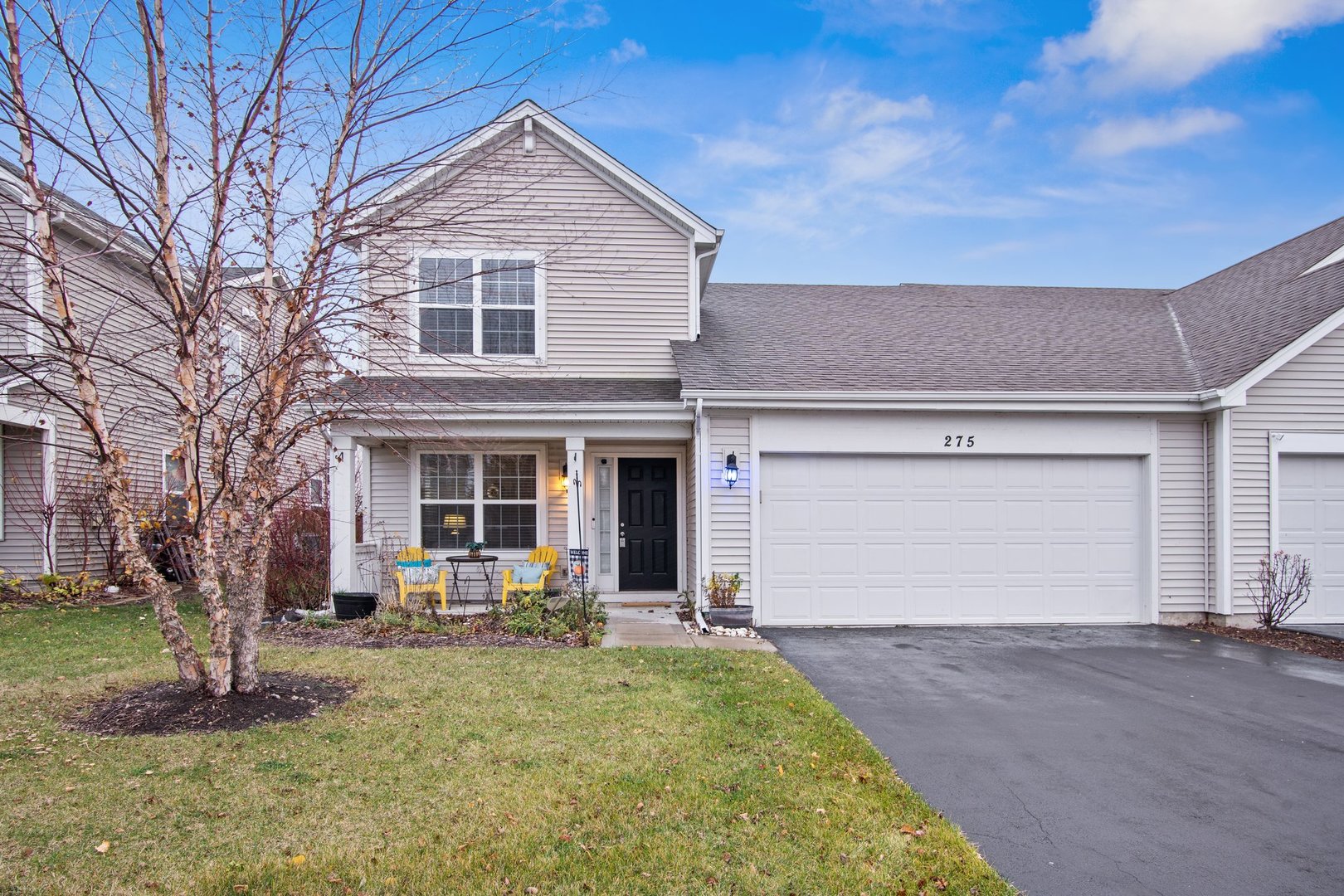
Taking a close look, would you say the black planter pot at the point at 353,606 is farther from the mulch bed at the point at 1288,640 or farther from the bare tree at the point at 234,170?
the mulch bed at the point at 1288,640

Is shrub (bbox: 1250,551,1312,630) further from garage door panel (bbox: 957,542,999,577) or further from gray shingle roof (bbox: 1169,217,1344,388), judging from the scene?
garage door panel (bbox: 957,542,999,577)

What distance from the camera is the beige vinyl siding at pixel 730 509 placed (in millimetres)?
10219

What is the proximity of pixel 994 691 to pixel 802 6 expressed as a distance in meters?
11.2

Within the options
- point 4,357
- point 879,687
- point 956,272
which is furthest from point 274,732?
point 956,272

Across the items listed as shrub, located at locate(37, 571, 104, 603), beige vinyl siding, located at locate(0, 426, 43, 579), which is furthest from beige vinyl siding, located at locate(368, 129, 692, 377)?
beige vinyl siding, located at locate(0, 426, 43, 579)

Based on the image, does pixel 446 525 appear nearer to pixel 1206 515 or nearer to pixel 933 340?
pixel 933 340

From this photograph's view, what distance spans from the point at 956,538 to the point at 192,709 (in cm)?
878

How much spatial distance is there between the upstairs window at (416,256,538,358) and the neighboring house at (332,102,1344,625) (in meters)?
0.03

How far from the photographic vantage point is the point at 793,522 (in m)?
10.5

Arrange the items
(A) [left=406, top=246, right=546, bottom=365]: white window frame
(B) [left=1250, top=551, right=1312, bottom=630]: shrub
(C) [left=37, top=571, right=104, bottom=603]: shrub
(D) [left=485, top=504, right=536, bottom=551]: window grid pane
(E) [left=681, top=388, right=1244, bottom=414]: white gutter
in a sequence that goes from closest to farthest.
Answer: (B) [left=1250, top=551, right=1312, bottom=630]: shrub → (E) [left=681, top=388, right=1244, bottom=414]: white gutter → (C) [left=37, top=571, right=104, bottom=603]: shrub → (A) [left=406, top=246, right=546, bottom=365]: white window frame → (D) [left=485, top=504, right=536, bottom=551]: window grid pane

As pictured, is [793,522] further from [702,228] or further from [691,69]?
[691,69]

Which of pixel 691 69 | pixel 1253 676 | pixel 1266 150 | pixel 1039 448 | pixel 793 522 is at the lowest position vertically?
pixel 1253 676

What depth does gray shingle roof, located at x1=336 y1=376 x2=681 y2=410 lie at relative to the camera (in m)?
10.5

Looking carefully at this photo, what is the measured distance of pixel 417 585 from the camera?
1019cm
